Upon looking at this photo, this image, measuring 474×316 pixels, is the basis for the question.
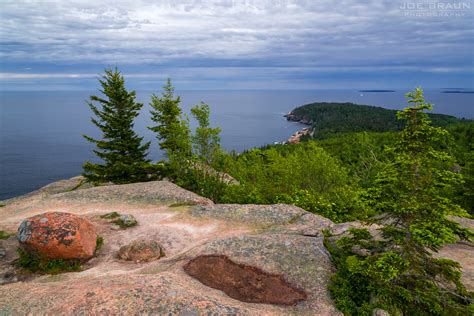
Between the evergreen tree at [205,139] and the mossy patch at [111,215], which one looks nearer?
the mossy patch at [111,215]

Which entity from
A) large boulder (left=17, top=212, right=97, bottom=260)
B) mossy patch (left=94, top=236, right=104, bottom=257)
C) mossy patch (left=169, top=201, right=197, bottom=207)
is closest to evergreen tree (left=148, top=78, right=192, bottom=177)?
mossy patch (left=169, top=201, right=197, bottom=207)

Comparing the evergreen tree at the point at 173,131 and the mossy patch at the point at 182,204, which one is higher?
the evergreen tree at the point at 173,131

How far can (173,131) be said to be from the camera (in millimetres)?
34719

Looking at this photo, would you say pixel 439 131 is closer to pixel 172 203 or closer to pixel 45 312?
pixel 45 312

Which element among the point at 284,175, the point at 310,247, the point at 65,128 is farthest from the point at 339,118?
the point at 310,247

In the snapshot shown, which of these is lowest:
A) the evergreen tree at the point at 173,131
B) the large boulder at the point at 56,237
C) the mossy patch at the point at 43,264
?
the mossy patch at the point at 43,264

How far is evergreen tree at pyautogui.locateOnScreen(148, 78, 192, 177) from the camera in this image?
105 ft

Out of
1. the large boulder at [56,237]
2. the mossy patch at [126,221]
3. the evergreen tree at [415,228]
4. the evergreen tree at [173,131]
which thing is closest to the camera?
the evergreen tree at [415,228]

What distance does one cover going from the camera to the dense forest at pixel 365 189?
953 cm

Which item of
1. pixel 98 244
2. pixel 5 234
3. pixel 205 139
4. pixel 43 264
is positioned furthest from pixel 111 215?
pixel 205 139

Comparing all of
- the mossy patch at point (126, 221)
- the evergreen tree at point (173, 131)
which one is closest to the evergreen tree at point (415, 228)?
the mossy patch at point (126, 221)

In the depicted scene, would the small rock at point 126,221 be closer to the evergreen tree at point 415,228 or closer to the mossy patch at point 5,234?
the mossy patch at point 5,234

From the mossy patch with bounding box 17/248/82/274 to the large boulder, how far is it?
22cm

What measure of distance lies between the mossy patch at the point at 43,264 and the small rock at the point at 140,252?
6.83 ft
